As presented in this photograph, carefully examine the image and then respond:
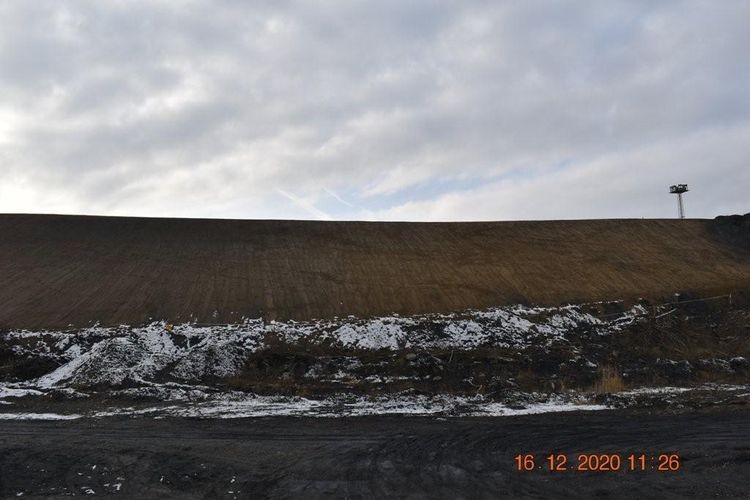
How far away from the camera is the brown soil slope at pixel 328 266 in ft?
76.2

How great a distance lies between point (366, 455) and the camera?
8.97 metres

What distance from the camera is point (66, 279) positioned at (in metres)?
25.4

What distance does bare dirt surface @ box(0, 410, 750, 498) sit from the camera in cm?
737

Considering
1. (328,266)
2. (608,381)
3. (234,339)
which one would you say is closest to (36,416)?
(234,339)

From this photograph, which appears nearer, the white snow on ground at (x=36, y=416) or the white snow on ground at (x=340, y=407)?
the white snow on ground at (x=36, y=416)

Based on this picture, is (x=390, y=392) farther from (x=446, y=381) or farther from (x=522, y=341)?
(x=522, y=341)

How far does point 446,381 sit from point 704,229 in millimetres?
30453

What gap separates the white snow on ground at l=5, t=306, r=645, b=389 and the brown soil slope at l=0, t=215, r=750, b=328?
63.4 inches

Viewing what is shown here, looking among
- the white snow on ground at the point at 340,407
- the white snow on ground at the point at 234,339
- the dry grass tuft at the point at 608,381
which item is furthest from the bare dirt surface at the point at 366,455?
the white snow on ground at the point at 234,339
